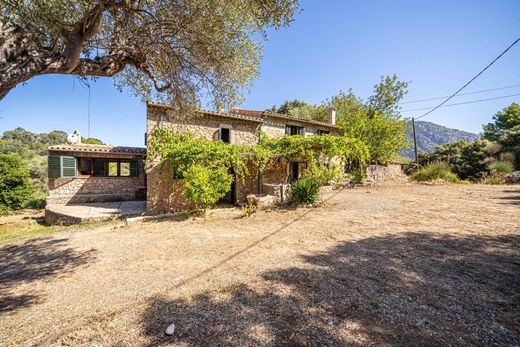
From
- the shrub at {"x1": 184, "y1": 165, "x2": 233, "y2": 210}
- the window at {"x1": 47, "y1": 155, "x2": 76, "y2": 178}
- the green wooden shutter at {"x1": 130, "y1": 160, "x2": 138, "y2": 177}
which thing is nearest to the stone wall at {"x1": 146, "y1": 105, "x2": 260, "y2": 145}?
the shrub at {"x1": 184, "y1": 165, "x2": 233, "y2": 210}

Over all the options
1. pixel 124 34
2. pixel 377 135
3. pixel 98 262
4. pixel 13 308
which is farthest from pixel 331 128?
pixel 13 308

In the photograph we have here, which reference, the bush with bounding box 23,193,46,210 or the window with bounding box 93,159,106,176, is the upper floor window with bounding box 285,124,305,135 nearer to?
the window with bounding box 93,159,106,176

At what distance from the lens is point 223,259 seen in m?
5.05

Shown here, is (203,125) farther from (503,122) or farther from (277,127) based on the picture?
(503,122)

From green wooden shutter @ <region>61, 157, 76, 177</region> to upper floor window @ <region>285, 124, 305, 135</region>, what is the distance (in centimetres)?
1482

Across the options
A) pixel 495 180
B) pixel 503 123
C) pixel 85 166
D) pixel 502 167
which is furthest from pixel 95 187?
pixel 503 123

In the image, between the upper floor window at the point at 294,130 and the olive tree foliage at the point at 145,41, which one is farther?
the upper floor window at the point at 294,130

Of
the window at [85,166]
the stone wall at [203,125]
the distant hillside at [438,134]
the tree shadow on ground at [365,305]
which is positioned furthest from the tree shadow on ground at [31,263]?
the distant hillside at [438,134]

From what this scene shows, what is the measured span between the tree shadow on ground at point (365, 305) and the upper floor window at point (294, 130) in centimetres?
1309

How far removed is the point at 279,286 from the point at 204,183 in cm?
683

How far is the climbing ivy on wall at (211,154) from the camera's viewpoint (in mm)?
9758

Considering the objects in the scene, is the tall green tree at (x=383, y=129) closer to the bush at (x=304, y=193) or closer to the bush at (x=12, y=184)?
the bush at (x=304, y=193)

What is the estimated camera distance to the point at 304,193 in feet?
35.1

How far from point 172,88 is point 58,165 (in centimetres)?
1242
